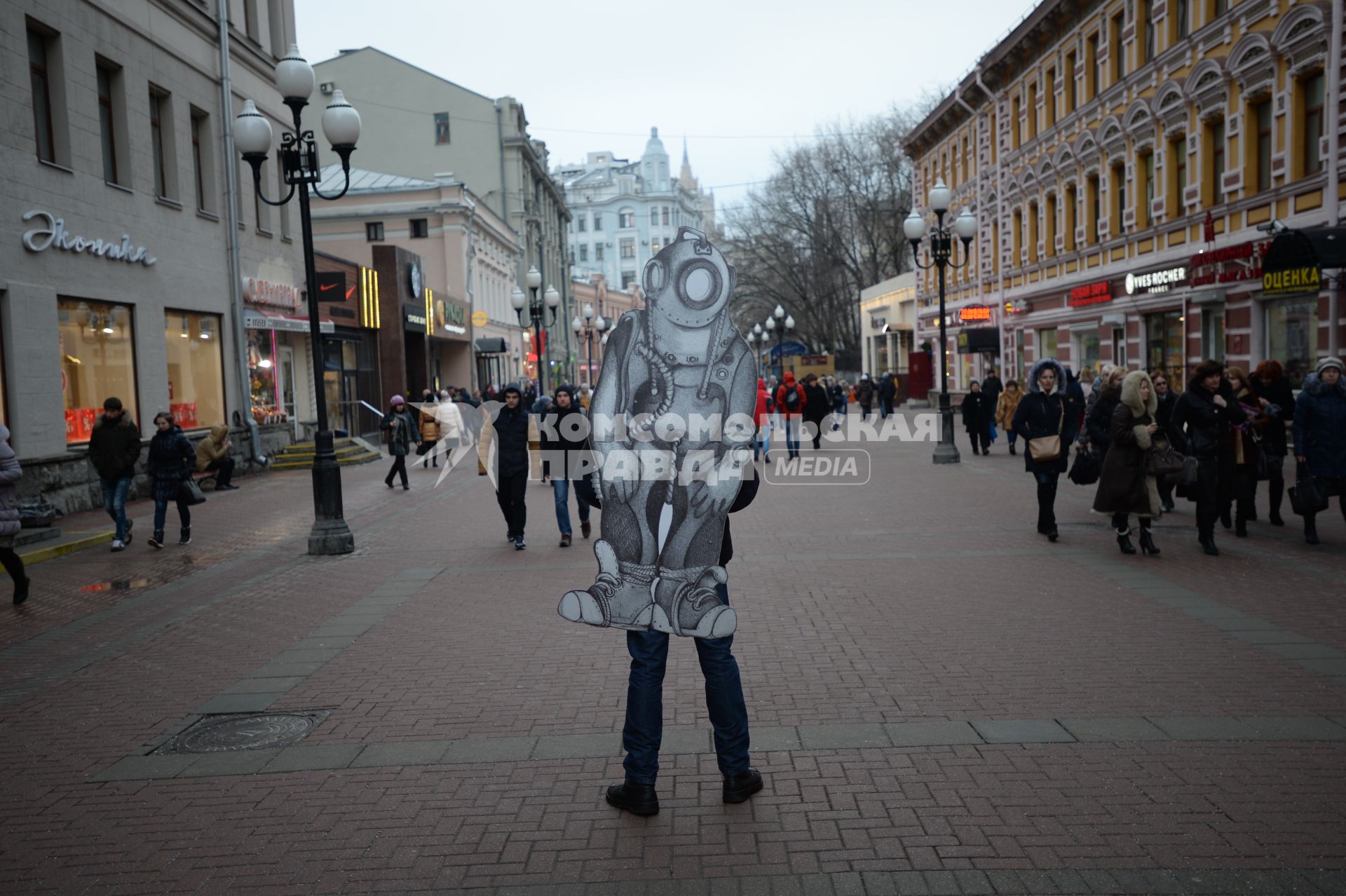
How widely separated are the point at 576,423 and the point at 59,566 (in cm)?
572

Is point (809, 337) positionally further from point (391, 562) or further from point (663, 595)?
point (663, 595)

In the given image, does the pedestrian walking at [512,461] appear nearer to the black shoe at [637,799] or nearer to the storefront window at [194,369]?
the black shoe at [637,799]

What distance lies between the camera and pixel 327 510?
38.0 feet

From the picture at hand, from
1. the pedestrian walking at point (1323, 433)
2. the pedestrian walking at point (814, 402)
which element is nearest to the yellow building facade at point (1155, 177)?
the pedestrian walking at point (814, 402)

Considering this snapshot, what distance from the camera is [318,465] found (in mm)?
11680

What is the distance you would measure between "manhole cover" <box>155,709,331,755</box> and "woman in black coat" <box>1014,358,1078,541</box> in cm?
750

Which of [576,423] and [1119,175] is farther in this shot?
[1119,175]

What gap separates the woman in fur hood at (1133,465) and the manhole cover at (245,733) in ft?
23.3

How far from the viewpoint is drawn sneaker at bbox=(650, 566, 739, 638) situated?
4102mm

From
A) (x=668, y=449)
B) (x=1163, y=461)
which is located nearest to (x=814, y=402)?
(x=1163, y=461)

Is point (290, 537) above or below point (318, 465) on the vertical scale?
below

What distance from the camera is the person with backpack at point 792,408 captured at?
70.1 feet

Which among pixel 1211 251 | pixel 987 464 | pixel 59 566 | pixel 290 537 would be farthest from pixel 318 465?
pixel 1211 251

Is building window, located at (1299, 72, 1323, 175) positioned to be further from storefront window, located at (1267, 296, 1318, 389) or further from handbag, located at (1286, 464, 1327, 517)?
handbag, located at (1286, 464, 1327, 517)
